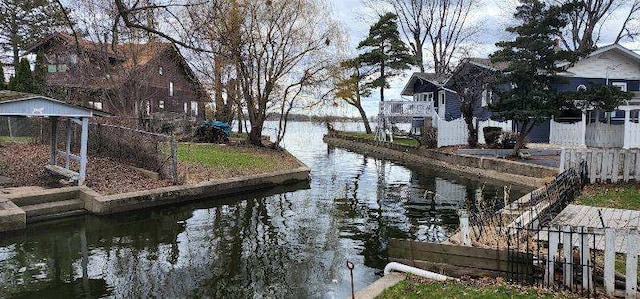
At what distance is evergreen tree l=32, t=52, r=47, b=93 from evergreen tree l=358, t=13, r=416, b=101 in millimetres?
25727

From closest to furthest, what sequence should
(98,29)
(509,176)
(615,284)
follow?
(615,284) < (509,176) < (98,29)

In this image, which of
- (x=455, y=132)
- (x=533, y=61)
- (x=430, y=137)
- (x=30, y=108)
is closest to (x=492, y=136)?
(x=455, y=132)

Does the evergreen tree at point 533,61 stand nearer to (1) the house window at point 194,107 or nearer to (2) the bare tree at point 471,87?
(2) the bare tree at point 471,87

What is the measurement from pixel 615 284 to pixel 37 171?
50.8 feet

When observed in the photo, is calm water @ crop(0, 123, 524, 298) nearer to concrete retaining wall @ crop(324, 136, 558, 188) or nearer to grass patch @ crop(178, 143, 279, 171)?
grass patch @ crop(178, 143, 279, 171)

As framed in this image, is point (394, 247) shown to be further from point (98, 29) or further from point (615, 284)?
point (98, 29)

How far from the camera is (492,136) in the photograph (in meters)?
27.1

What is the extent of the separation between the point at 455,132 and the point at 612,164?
601 inches

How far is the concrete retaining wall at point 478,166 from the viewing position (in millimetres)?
18359

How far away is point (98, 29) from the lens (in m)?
24.8

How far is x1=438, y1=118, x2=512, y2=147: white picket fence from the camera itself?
29.0 metres

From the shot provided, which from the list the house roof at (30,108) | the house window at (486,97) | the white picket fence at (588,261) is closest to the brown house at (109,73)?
the house roof at (30,108)

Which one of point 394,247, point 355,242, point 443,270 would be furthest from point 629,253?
point 355,242

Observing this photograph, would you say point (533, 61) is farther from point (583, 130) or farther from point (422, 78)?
point (422, 78)
